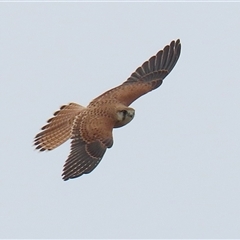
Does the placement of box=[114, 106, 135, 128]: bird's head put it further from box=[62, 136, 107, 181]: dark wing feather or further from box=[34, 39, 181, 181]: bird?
box=[62, 136, 107, 181]: dark wing feather

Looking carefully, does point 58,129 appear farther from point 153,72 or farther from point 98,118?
point 153,72

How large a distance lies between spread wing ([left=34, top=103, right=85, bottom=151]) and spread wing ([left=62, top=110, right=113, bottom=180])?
0.95 feet

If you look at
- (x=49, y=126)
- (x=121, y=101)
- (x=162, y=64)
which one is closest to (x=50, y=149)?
(x=49, y=126)

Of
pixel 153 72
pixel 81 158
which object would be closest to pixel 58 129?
pixel 81 158

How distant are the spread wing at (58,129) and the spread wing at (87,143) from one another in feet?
0.95

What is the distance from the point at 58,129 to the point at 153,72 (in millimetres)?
2368

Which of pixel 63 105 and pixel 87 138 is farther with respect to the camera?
pixel 63 105

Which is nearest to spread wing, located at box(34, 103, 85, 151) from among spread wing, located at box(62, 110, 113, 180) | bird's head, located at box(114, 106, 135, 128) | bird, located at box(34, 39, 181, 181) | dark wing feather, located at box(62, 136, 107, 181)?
bird, located at box(34, 39, 181, 181)

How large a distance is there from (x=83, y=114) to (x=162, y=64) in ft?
7.31

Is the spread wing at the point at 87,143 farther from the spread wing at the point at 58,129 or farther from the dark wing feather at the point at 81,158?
the spread wing at the point at 58,129

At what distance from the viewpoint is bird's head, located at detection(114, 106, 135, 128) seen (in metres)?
15.6

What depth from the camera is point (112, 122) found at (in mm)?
15477

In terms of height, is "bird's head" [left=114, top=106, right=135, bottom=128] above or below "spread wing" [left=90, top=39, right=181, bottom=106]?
below

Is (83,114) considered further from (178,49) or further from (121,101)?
(178,49)
